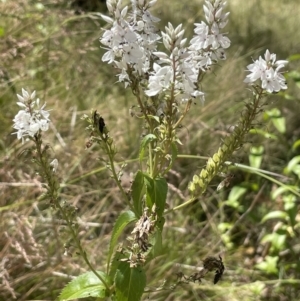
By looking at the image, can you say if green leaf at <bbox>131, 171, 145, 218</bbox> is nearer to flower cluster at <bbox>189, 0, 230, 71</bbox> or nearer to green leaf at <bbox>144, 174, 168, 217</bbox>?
green leaf at <bbox>144, 174, 168, 217</bbox>

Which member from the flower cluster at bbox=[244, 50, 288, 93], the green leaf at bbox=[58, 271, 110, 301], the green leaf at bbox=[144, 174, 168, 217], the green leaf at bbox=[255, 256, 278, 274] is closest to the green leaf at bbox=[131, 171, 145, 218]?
the green leaf at bbox=[144, 174, 168, 217]

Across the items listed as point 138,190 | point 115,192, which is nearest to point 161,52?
point 138,190

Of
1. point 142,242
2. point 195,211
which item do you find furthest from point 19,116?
point 195,211

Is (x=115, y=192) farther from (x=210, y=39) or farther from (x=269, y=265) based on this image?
(x=210, y=39)

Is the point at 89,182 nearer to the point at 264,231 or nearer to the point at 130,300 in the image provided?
the point at 264,231

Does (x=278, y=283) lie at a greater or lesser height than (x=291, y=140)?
lesser

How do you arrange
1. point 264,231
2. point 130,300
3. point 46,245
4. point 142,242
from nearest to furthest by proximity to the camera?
point 142,242 < point 130,300 < point 46,245 < point 264,231

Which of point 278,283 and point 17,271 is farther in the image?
point 278,283

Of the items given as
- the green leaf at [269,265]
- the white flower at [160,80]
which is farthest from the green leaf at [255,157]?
the white flower at [160,80]
